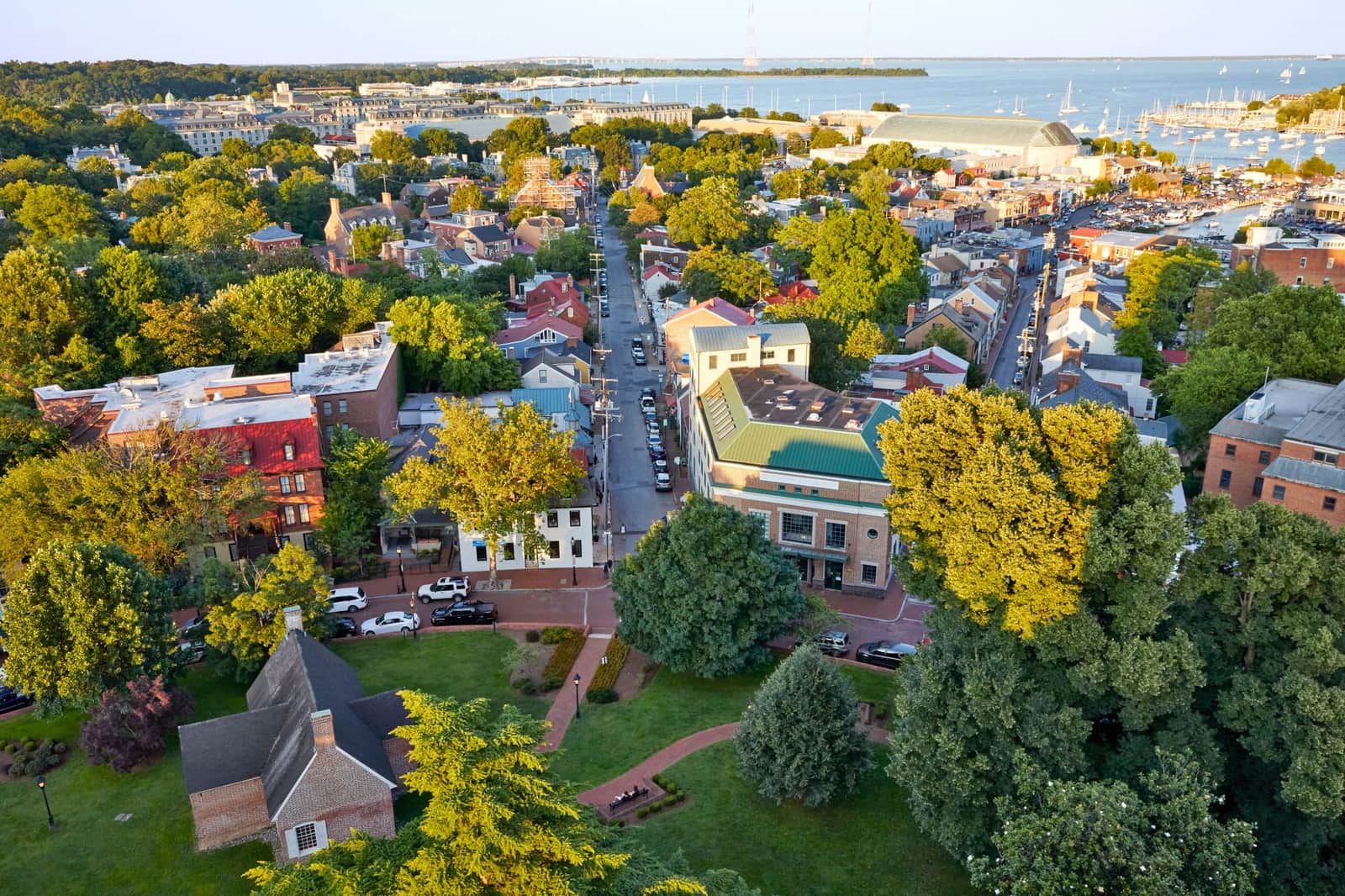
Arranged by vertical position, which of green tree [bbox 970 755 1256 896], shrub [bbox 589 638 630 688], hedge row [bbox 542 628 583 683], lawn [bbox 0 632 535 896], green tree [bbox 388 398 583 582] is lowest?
lawn [bbox 0 632 535 896]

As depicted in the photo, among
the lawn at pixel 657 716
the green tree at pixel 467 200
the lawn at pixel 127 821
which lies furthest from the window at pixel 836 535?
the green tree at pixel 467 200

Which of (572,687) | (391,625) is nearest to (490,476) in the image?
(391,625)

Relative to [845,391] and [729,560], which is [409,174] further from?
[729,560]

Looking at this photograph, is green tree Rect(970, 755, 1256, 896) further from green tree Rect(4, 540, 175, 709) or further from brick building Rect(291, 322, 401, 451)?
brick building Rect(291, 322, 401, 451)

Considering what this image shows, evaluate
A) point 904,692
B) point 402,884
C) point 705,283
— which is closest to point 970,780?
point 904,692

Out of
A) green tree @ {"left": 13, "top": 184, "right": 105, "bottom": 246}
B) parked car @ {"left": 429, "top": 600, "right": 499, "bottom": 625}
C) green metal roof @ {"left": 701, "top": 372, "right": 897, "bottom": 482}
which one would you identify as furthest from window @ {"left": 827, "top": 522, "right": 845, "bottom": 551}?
green tree @ {"left": 13, "top": 184, "right": 105, "bottom": 246}

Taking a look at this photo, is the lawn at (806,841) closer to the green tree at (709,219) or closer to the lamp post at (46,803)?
the lamp post at (46,803)
